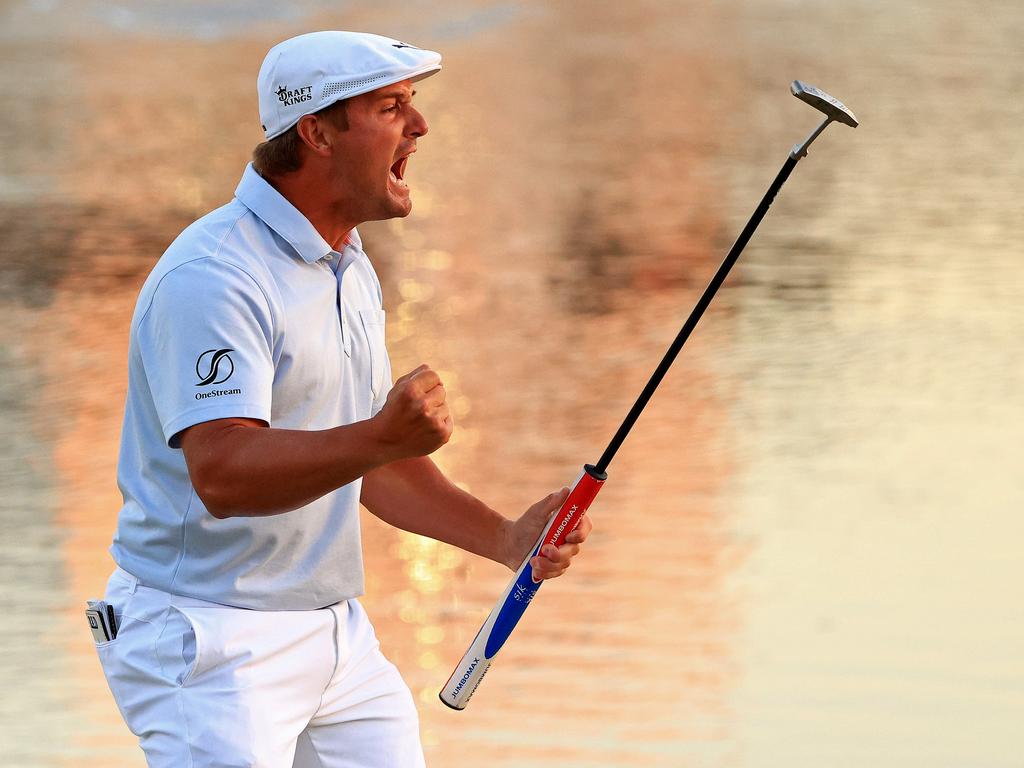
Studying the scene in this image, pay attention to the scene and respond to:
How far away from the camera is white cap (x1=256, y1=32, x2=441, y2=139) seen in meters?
2.53

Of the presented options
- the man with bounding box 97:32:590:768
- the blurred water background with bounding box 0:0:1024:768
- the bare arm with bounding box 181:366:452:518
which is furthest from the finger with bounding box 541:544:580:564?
the blurred water background with bounding box 0:0:1024:768

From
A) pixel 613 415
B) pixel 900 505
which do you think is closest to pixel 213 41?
pixel 613 415

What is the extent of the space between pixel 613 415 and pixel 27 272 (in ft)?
15.9

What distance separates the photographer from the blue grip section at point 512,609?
9.04ft

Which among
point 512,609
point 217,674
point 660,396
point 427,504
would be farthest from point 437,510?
point 660,396

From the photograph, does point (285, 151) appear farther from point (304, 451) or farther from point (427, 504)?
point (427, 504)

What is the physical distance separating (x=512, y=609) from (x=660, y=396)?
198 inches

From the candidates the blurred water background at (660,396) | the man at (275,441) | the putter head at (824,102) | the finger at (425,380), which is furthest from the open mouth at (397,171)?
the blurred water background at (660,396)

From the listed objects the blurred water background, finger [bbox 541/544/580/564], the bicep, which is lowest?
the blurred water background

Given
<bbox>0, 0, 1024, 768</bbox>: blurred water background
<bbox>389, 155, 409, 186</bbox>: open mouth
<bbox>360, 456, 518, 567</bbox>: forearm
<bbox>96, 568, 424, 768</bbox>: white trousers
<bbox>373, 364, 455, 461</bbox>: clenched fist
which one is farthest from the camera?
<bbox>0, 0, 1024, 768</bbox>: blurred water background

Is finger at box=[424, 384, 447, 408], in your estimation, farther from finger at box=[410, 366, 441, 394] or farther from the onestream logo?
the onestream logo

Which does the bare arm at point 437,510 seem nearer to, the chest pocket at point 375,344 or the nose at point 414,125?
the chest pocket at point 375,344

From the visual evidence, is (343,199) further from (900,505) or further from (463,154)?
(463,154)

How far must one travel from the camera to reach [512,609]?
277 cm
